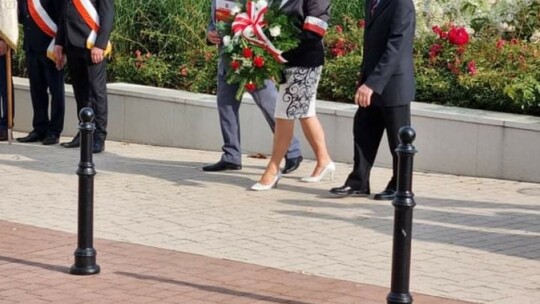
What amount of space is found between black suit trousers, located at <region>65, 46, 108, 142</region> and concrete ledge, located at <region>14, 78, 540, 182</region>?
717 millimetres

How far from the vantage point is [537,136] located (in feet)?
36.1

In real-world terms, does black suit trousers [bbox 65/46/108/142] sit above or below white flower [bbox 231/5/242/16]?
below

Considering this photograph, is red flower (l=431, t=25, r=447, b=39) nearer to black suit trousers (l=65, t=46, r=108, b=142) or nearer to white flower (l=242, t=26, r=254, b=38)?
white flower (l=242, t=26, r=254, b=38)

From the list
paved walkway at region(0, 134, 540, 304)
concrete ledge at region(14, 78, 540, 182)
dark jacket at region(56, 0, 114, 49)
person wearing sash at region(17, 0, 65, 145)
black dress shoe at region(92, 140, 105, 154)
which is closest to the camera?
paved walkway at region(0, 134, 540, 304)

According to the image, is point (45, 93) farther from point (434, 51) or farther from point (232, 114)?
point (434, 51)

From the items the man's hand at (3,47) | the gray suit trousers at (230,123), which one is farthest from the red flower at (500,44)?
the man's hand at (3,47)

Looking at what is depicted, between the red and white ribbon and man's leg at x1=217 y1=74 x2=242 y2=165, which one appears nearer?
the red and white ribbon

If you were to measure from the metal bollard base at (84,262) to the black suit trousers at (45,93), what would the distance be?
5551 mm

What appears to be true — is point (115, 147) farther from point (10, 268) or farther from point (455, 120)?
point (10, 268)

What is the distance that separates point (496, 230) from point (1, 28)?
6051 millimetres

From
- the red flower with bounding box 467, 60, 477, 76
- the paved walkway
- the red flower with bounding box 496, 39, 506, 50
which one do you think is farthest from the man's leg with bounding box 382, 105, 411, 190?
the red flower with bounding box 496, 39, 506, 50

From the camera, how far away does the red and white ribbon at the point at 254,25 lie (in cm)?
1023

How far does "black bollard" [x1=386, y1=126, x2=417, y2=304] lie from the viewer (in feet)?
21.3

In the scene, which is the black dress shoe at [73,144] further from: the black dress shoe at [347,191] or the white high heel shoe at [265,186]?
the black dress shoe at [347,191]
